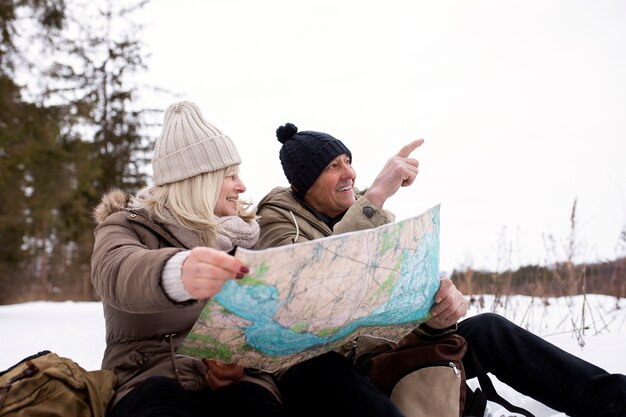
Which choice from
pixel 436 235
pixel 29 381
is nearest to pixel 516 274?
pixel 436 235

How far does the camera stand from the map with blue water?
1455 mm

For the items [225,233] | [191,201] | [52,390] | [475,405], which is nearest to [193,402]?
[52,390]

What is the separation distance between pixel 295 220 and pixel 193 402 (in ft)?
3.39

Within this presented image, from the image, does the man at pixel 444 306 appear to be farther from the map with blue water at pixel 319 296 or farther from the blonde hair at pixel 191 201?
the blonde hair at pixel 191 201

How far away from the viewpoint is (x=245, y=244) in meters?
2.18

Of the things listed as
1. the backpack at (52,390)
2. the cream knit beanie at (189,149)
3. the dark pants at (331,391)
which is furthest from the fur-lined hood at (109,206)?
the dark pants at (331,391)

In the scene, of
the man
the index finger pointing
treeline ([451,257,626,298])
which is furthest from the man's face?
treeline ([451,257,626,298])

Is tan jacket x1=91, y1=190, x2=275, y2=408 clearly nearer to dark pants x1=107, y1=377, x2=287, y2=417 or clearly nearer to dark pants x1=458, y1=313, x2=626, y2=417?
dark pants x1=107, y1=377, x2=287, y2=417

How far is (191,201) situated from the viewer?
2111mm

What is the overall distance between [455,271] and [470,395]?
3.85 metres

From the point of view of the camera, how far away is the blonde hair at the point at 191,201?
6.66 feet

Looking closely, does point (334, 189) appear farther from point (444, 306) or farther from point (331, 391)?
point (331, 391)

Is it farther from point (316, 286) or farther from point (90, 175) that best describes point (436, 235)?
point (90, 175)

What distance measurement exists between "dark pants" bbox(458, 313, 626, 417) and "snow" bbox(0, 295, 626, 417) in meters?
0.25
